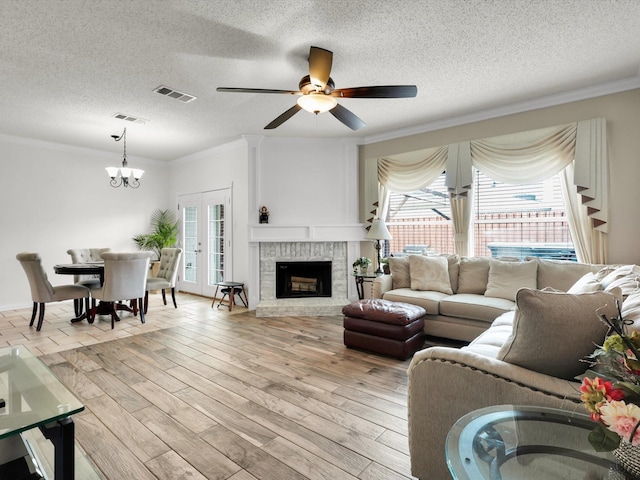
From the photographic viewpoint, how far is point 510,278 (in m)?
3.68

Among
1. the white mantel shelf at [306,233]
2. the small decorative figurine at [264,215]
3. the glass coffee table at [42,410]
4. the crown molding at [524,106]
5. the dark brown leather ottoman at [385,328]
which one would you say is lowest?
the dark brown leather ottoman at [385,328]

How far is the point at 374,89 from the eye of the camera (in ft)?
8.79

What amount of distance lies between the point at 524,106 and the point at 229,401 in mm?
4487

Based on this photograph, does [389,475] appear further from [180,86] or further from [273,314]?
[180,86]

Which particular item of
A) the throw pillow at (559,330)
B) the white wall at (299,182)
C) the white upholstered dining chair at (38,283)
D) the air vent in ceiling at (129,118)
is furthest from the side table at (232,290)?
the throw pillow at (559,330)

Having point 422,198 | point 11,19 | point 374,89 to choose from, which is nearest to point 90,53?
point 11,19

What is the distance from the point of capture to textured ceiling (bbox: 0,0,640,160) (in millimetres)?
2395

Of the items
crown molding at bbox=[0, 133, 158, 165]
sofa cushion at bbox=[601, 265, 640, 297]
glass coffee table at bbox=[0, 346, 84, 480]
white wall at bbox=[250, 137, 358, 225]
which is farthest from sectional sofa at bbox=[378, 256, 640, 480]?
crown molding at bbox=[0, 133, 158, 165]

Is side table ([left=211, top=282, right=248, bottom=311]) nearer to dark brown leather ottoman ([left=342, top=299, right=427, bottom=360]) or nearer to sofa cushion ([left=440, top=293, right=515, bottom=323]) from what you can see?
dark brown leather ottoman ([left=342, top=299, right=427, bottom=360])

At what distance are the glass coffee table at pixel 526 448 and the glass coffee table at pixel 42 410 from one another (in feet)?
4.74

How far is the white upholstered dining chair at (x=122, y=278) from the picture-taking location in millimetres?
4336

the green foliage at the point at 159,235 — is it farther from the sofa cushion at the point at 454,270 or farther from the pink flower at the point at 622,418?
the pink flower at the point at 622,418

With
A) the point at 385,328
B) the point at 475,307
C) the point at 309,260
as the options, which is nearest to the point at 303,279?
the point at 309,260

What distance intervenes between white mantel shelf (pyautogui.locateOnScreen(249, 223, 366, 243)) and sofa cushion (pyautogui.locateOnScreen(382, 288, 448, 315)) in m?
1.55
